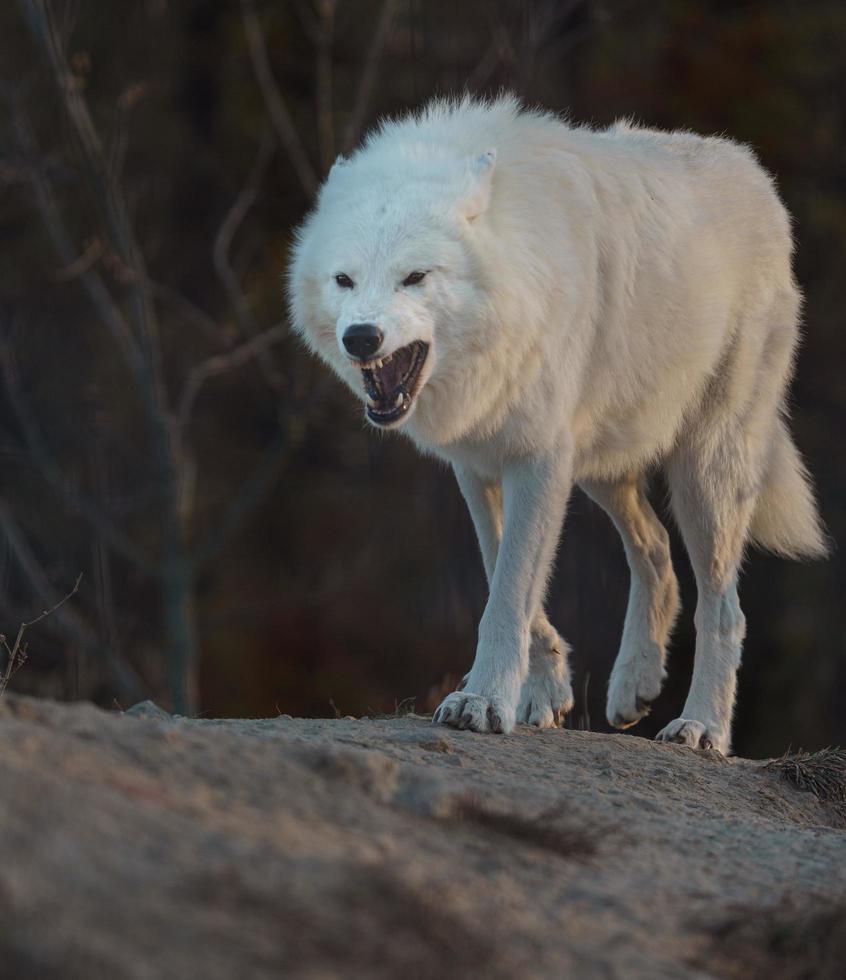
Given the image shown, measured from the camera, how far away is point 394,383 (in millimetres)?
4758

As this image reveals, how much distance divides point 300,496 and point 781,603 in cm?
411

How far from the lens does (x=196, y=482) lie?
1414 cm

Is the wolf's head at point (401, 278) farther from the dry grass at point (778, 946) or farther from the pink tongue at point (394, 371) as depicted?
the dry grass at point (778, 946)

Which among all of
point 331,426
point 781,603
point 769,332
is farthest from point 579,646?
point 769,332

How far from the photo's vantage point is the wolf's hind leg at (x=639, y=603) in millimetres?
5902

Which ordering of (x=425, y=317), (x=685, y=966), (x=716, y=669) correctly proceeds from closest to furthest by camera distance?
(x=685, y=966), (x=425, y=317), (x=716, y=669)

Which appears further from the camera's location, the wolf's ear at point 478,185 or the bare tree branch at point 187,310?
the bare tree branch at point 187,310

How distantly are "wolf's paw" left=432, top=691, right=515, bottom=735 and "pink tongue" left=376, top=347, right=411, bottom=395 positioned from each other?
898 mm

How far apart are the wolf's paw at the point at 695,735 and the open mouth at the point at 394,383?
1.54 m

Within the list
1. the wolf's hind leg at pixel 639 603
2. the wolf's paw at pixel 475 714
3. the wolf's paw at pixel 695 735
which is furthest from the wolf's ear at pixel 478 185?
the wolf's paw at pixel 695 735

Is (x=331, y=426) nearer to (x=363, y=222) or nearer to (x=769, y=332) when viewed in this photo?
(x=769, y=332)

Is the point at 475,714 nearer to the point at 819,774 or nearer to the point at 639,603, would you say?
the point at 819,774

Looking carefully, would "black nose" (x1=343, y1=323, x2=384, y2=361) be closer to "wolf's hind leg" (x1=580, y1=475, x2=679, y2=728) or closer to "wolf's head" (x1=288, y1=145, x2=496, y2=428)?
"wolf's head" (x1=288, y1=145, x2=496, y2=428)

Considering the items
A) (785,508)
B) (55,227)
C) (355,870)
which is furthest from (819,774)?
(55,227)
